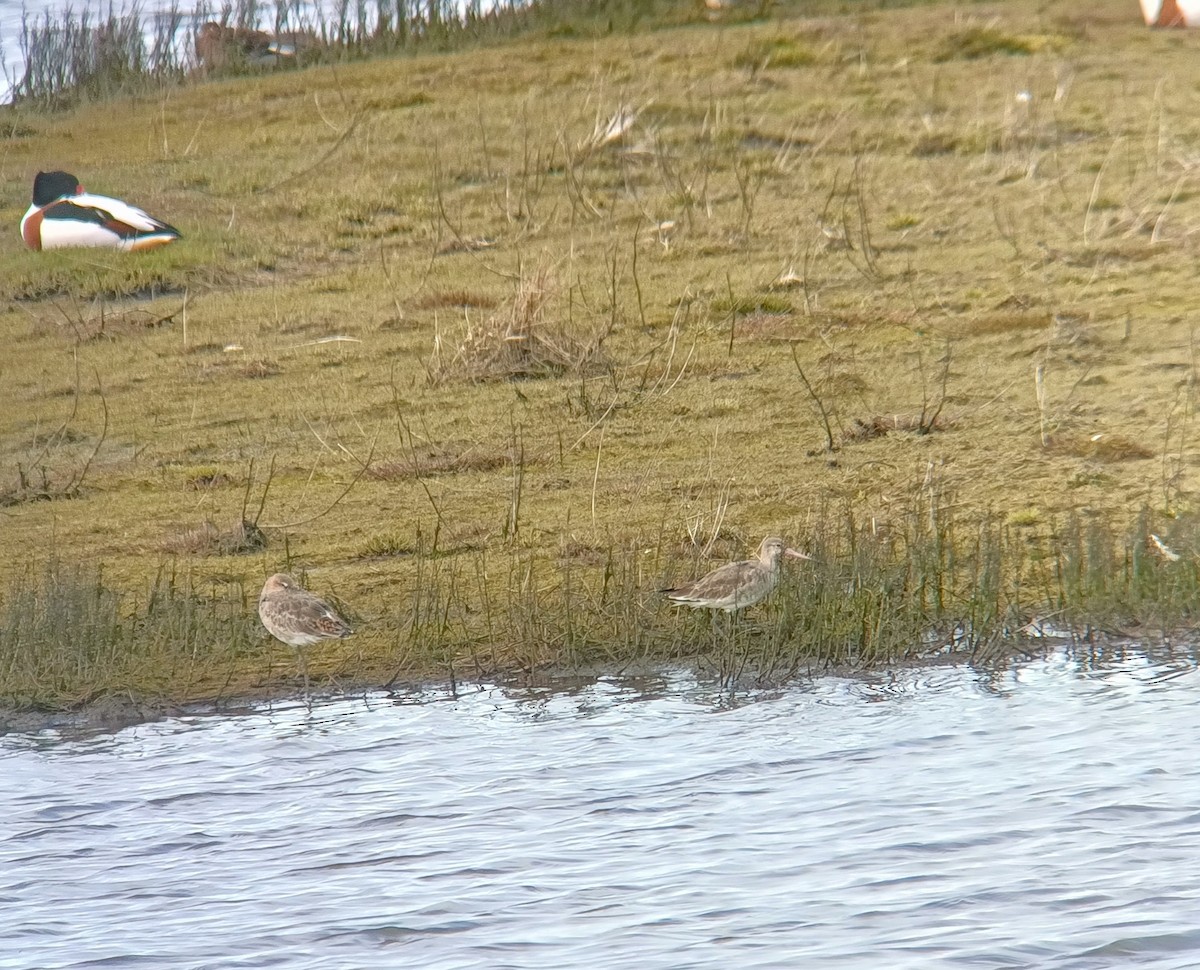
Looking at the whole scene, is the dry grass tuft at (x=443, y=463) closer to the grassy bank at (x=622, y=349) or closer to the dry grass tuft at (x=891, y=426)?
the grassy bank at (x=622, y=349)

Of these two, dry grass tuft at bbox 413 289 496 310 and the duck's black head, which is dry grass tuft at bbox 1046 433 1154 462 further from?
the duck's black head

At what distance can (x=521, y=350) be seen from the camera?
11992 mm

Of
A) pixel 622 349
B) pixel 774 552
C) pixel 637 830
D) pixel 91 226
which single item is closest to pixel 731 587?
pixel 774 552

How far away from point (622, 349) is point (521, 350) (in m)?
0.68

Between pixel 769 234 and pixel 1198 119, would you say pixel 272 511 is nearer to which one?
pixel 769 234

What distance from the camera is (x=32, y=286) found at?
14.4m

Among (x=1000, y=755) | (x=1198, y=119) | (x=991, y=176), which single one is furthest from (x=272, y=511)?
(x=1198, y=119)

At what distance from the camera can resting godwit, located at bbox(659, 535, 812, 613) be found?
8.05 m

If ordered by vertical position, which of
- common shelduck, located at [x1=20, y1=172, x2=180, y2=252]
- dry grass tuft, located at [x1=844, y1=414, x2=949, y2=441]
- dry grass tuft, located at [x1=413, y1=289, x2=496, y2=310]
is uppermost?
common shelduck, located at [x1=20, y1=172, x2=180, y2=252]

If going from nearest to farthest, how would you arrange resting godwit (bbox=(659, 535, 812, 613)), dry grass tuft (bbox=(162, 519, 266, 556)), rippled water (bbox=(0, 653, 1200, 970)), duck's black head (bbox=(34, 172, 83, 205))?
rippled water (bbox=(0, 653, 1200, 970)) → resting godwit (bbox=(659, 535, 812, 613)) → dry grass tuft (bbox=(162, 519, 266, 556)) → duck's black head (bbox=(34, 172, 83, 205))

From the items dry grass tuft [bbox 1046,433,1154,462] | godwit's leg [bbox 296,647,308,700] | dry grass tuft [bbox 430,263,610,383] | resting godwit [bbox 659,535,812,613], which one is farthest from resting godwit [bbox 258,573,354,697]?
dry grass tuft [bbox 1046,433,1154,462]

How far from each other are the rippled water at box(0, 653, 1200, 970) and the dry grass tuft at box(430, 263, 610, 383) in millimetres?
3988

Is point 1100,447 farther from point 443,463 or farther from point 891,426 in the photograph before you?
point 443,463

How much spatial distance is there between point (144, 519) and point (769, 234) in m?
5.30
